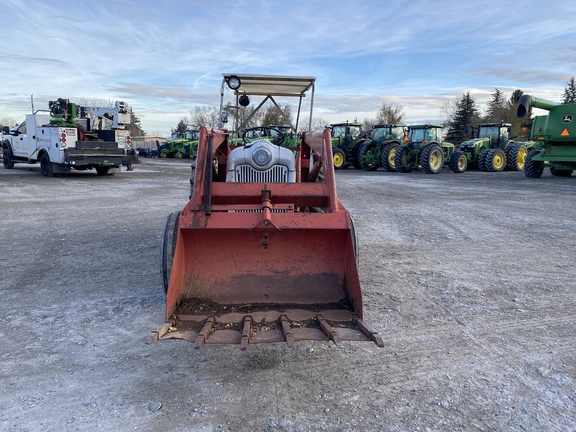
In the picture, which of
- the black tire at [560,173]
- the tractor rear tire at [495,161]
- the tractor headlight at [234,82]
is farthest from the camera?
the tractor rear tire at [495,161]

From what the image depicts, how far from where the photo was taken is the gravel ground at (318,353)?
8.50ft

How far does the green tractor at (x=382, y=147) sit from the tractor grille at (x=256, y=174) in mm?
17003

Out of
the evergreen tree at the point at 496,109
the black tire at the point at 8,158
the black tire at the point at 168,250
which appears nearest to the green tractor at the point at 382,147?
the black tire at the point at 8,158

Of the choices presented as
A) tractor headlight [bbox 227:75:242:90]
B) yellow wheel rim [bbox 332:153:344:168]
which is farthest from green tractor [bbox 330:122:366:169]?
tractor headlight [bbox 227:75:242:90]

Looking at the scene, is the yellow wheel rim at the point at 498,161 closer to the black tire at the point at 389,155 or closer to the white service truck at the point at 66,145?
the black tire at the point at 389,155

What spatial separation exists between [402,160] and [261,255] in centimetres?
1787

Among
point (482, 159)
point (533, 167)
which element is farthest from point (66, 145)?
point (482, 159)

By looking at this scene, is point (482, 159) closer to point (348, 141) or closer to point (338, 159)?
point (348, 141)

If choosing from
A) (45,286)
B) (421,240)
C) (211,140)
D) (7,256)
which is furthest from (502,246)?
(7,256)

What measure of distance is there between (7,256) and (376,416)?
5.06 metres

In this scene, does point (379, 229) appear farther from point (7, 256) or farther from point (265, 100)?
point (7, 256)

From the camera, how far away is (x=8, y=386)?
9.32 feet

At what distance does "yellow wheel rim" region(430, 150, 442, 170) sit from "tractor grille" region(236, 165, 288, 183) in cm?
1606

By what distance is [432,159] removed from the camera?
20.0m
